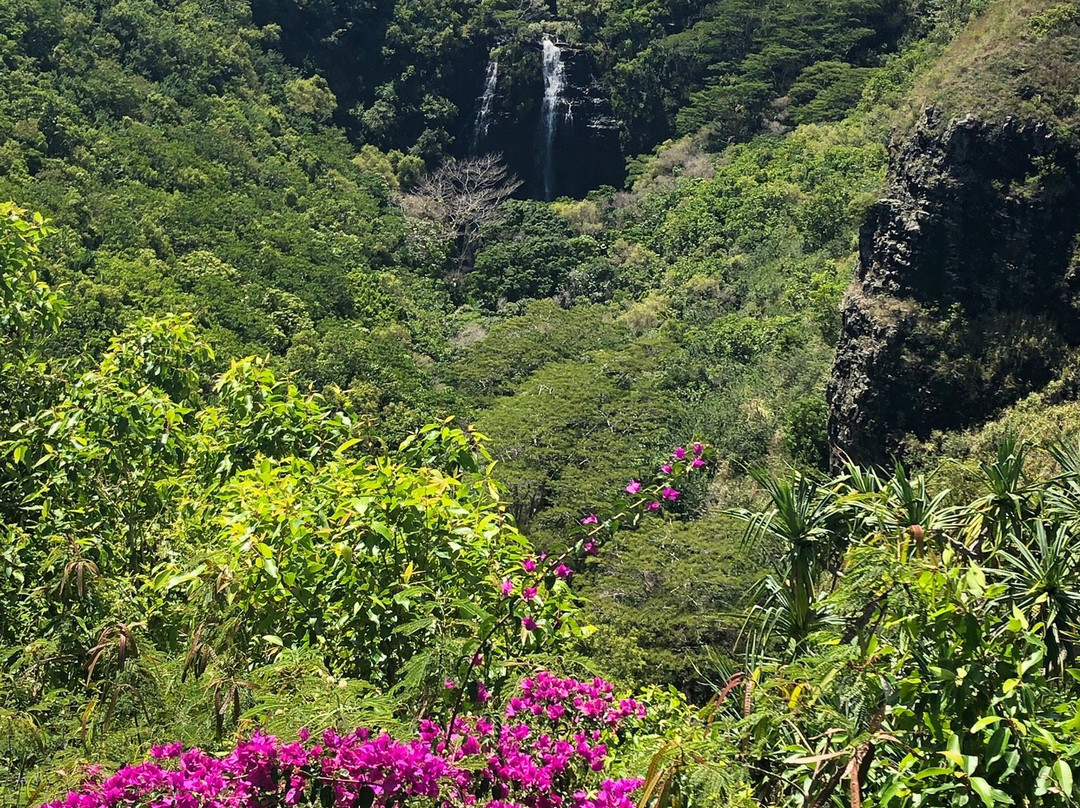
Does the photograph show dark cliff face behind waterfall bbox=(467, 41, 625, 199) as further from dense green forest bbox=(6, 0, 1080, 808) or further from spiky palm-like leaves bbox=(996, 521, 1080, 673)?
spiky palm-like leaves bbox=(996, 521, 1080, 673)

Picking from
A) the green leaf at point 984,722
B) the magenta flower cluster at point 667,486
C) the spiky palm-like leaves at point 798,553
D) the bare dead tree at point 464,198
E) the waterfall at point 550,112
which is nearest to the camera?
the green leaf at point 984,722

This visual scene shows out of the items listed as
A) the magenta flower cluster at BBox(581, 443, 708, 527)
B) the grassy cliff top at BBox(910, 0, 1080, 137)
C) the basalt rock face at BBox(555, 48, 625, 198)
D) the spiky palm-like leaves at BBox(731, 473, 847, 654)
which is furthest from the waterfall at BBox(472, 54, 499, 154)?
the magenta flower cluster at BBox(581, 443, 708, 527)

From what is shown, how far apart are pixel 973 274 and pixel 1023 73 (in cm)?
346

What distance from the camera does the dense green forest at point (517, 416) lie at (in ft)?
10.4

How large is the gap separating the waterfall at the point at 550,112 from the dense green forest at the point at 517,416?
0.17m

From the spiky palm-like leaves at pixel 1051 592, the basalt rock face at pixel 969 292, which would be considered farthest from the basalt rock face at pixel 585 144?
the spiky palm-like leaves at pixel 1051 592

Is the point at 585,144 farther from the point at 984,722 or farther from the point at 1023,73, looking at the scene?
the point at 984,722

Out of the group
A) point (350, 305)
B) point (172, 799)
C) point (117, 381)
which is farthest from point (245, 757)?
point (350, 305)

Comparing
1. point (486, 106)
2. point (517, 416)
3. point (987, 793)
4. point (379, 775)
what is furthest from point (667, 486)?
point (486, 106)

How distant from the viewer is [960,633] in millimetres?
3061

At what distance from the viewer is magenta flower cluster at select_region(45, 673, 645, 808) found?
2.62 metres

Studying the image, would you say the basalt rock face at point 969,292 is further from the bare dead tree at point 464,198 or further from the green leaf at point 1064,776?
the bare dead tree at point 464,198

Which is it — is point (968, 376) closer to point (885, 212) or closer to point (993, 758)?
point (885, 212)

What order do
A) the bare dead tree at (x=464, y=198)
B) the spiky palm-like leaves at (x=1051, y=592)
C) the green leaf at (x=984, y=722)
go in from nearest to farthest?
the green leaf at (x=984, y=722)
the spiky palm-like leaves at (x=1051, y=592)
the bare dead tree at (x=464, y=198)
